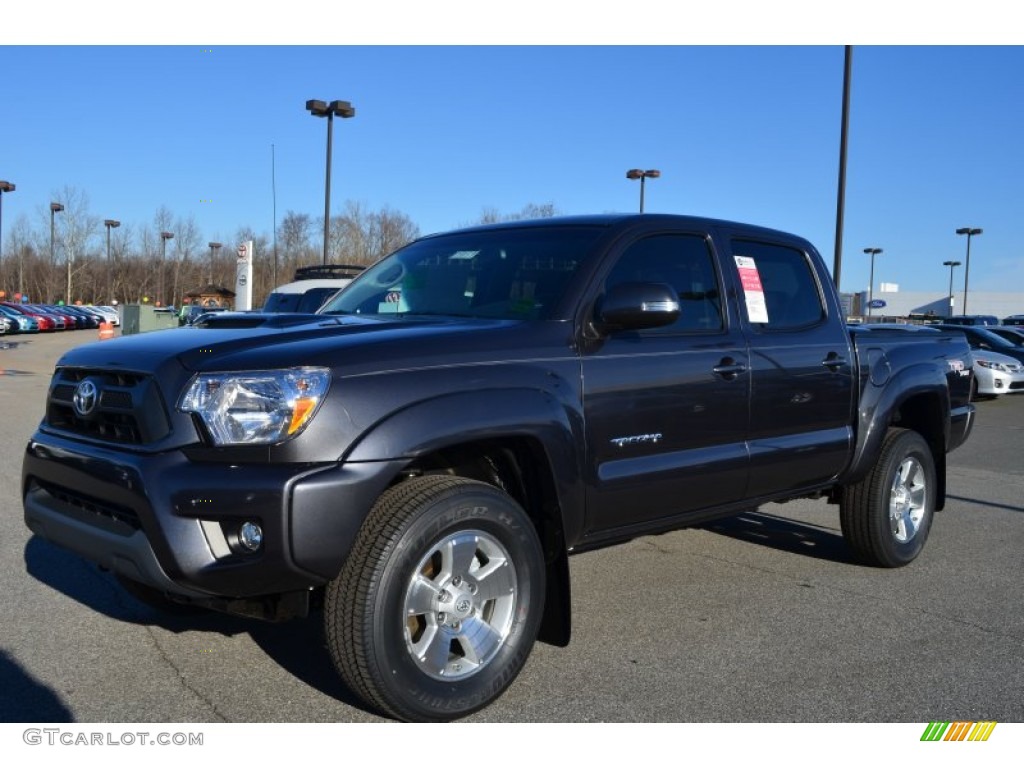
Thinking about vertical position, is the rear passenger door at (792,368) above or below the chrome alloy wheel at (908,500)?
above

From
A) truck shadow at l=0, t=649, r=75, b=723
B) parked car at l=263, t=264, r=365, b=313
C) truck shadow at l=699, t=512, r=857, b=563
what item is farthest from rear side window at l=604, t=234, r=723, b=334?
parked car at l=263, t=264, r=365, b=313

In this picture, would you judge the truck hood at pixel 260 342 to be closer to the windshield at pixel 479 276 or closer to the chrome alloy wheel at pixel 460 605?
the windshield at pixel 479 276

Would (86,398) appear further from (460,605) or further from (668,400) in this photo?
(668,400)

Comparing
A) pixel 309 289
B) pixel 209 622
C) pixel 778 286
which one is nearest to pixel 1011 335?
pixel 309 289

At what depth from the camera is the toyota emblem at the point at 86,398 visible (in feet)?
11.7

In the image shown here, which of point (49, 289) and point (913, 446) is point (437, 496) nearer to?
point (913, 446)

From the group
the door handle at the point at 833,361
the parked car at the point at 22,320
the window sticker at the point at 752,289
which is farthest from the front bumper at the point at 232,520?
the parked car at the point at 22,320

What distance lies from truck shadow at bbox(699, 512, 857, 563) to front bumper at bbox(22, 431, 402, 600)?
12.7ft

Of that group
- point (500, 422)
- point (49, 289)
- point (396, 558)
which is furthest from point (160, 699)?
point (49, 289)

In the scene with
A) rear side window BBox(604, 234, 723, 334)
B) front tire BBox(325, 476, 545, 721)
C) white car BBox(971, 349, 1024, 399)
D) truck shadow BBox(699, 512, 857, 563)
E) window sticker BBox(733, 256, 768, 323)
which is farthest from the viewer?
white car BBox(971, 349, 1024, 399)

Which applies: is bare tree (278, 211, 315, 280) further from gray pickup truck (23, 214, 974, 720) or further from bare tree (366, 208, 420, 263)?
gray pickup truck (23, 214, 974, 720)

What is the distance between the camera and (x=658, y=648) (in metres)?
4.29

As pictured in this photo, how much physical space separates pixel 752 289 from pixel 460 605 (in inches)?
95.6
